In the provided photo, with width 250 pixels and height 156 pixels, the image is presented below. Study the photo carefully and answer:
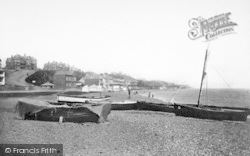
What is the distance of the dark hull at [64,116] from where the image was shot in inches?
766

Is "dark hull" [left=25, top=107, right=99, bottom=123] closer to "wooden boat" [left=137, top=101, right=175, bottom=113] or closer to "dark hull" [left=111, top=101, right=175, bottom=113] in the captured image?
"dark hull" [left=111, top=101, right=175, bottom=113]

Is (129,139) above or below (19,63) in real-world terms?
below

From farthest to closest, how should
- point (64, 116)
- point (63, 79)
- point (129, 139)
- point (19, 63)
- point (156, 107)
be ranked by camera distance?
1. point (19, 63)
2. point (63, 79)
3. point (156, 107)
4. point (64, 116)
5. point (129, 139)

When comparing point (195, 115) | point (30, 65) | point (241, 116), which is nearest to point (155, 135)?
point (195, 115)

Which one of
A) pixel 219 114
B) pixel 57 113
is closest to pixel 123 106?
pixel 219 114

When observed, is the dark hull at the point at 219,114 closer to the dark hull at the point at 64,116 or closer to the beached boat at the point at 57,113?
the beached boat at the point at 57,113

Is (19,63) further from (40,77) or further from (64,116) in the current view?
(64,116)

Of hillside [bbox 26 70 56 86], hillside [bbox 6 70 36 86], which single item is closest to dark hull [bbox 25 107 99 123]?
hillside [bbox 6 70 36 86]

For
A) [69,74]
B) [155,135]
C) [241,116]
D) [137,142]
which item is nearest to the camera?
[137,142]

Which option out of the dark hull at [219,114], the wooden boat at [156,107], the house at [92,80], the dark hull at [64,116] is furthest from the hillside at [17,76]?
the dark hull at [219,114]

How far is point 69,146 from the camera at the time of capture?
40.1ft

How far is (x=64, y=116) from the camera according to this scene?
19.5 meters

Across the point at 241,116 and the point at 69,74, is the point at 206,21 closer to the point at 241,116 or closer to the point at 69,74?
the point at 241,116

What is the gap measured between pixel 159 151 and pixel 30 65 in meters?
139
